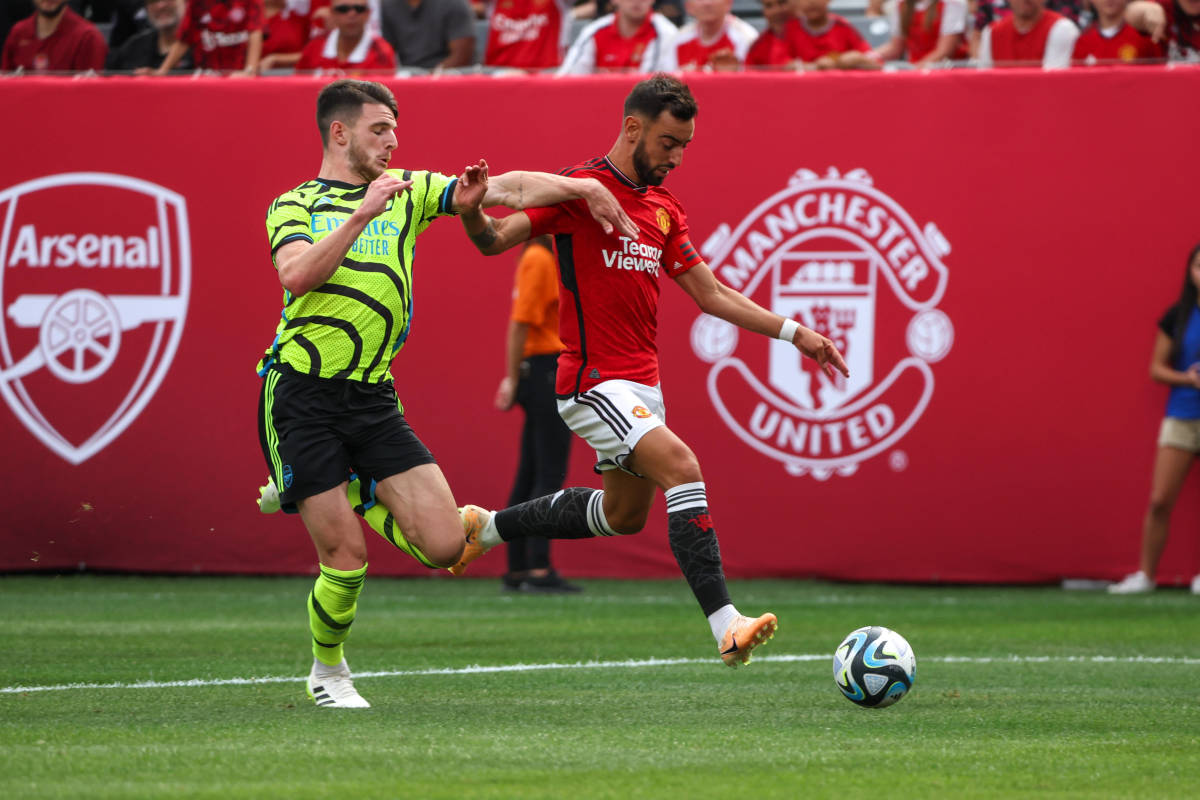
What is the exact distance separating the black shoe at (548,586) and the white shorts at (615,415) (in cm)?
457

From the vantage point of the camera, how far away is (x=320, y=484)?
5.99 meters

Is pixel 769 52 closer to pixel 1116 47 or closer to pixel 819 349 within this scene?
pixel 1116 47

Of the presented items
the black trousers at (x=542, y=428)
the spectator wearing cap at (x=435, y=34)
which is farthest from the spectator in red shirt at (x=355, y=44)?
the black trousers at (x=542, y=428)

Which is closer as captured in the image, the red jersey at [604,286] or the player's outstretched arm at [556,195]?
the player's outstretched arm at [556,195]

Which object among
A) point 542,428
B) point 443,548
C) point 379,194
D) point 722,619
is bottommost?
point 722,619

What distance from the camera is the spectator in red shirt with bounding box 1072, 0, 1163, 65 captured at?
1186 centimetres

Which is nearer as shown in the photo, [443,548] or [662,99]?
[443,548]

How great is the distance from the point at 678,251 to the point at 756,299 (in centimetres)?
504

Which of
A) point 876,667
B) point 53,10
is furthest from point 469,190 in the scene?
point 53,10

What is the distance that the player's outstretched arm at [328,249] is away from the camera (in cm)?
571

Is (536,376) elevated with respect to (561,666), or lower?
elevated

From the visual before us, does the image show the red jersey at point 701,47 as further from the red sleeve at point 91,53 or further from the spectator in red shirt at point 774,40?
the red sleeve at point 91,53

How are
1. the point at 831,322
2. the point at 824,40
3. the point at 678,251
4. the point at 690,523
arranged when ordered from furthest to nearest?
the point at 824,40, the point at 831,322, the point at 678,251, the point at 690,523

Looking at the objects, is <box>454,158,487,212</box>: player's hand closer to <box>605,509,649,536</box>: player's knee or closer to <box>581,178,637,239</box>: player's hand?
<box>581,178,637,239</box>: player's hand
